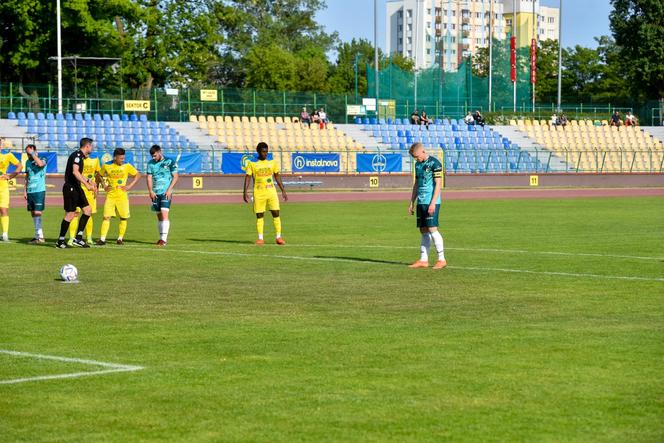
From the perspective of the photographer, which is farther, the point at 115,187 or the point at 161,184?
the point at 161,184

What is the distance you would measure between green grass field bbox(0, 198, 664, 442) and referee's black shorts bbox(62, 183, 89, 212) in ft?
3.41

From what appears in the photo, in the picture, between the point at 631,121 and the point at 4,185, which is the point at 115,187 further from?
the point at 631,121

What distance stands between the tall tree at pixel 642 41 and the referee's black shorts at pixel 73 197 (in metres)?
69.7

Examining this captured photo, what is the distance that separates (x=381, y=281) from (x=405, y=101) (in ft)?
176

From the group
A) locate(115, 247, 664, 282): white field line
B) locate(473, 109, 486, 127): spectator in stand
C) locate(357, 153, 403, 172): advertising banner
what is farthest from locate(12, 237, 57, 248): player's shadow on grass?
locate(473, 109, 486, 127): spectator in stand

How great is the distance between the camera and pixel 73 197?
21.6 m

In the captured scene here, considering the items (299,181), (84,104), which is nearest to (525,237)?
(299,181)

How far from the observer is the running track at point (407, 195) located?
4362 cm

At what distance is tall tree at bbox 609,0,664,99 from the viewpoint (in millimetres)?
85312

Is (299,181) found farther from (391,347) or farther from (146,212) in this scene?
(391,347)

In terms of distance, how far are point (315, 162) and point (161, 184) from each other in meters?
29.3

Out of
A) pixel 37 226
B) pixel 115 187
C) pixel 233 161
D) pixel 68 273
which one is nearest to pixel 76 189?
pixel 115 187

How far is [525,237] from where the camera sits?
24.4 metres

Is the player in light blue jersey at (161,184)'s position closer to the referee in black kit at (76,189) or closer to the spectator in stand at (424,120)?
the referee in black kit at (76,189)
